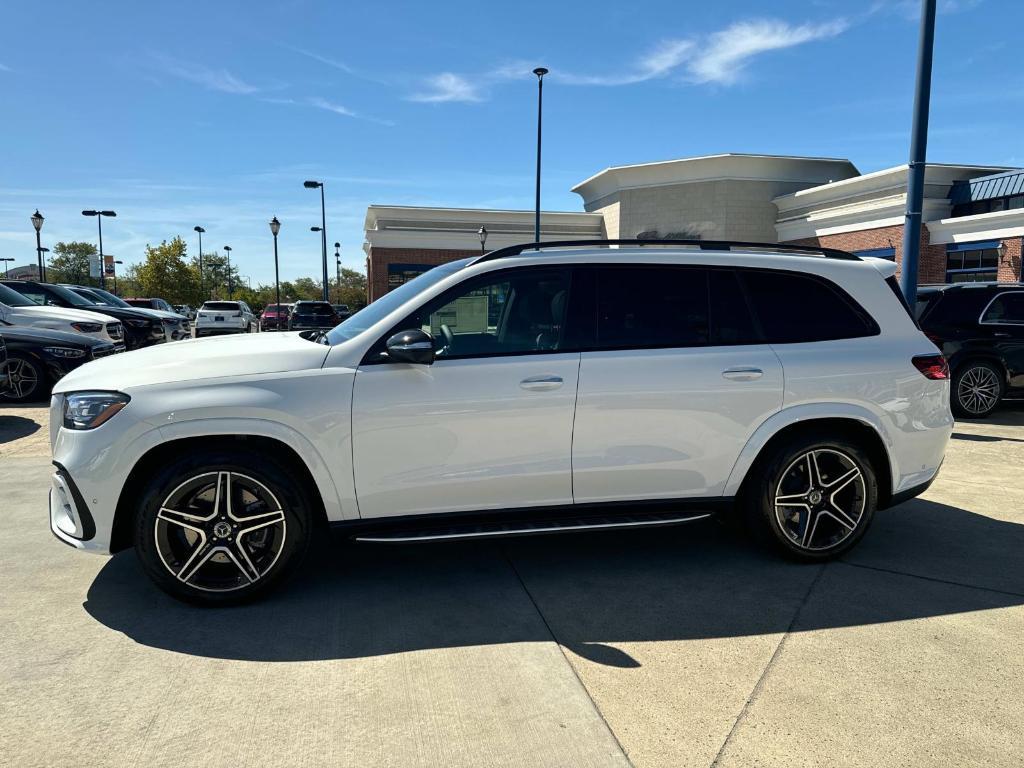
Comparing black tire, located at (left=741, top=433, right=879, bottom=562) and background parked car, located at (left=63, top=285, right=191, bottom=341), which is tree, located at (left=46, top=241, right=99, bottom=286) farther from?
black tire, located at (left=741, top=433, right=879, bottom=562)

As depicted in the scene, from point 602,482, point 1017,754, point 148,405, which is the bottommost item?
point 1017,754

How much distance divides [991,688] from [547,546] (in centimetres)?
243

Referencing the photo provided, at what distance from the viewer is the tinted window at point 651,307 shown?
402 centimetres

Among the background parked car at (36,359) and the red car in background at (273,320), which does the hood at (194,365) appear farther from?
the red car in background at (273,320)

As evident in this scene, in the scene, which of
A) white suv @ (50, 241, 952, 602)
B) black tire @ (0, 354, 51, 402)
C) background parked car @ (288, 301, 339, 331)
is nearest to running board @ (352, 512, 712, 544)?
white suv @ (50, 241, 952, 602)

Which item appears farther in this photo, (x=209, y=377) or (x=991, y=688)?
(x=209, y=377)

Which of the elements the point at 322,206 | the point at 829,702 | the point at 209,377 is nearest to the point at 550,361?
the point at 209,377

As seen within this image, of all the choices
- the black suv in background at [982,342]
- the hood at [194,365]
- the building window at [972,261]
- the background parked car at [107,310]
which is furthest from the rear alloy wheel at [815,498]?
the building window at [972,261]

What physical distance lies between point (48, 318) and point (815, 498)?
12.5 m

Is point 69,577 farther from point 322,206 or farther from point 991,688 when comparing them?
point 322,206

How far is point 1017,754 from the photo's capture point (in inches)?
100

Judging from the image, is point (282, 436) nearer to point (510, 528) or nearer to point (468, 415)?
point (468, 415)

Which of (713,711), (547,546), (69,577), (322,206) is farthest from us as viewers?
(322,206)

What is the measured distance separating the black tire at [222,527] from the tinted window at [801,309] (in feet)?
9.19
